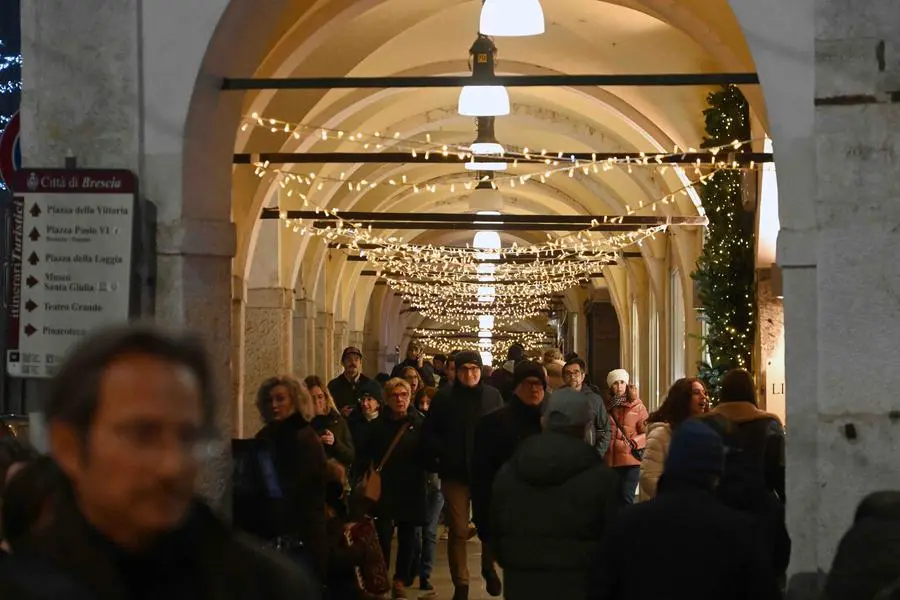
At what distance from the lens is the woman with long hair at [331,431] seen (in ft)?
36.8

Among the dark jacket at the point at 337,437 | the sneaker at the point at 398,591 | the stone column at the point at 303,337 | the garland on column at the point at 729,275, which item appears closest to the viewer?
the dark jacket at the point at 337,437

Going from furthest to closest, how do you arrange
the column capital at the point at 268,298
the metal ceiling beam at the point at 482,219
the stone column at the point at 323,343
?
the stone column at the point at 323,343 < the column capital at the point at 268,298 < the metal ceiling beam at the point at 482,219

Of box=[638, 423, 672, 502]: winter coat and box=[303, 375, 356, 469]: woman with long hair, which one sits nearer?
box=[638, 423, 672, 502]: winter coat

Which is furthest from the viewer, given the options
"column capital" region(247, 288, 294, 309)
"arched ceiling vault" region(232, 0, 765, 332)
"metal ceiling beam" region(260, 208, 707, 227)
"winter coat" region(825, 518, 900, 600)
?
"column capital" region(247, 288, 294, 309)

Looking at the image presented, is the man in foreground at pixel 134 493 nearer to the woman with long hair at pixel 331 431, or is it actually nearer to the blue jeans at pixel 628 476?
the woman with long hair at pixel 331 431

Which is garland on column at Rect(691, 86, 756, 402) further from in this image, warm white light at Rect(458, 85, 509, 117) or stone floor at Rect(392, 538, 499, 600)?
warm white light at Rect(458, 85, 509, 117)

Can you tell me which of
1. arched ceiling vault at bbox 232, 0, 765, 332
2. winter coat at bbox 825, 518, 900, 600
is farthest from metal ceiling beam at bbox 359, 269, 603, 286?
winter coat at bbox 825, 518, 900, 600

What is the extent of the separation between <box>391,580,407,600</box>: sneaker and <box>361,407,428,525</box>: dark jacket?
475 mm

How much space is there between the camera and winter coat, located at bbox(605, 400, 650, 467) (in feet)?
43.3

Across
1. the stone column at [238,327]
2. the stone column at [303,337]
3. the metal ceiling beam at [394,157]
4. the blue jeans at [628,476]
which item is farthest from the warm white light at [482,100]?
the stone column at [303,337]

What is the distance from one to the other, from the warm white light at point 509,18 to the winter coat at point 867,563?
19.8ft

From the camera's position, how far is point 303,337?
27734 mm

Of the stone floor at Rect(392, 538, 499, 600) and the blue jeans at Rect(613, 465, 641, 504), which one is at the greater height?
the blue jeans at Rect(613, 465, 641, 504)

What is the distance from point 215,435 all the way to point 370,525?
7.56 metres
